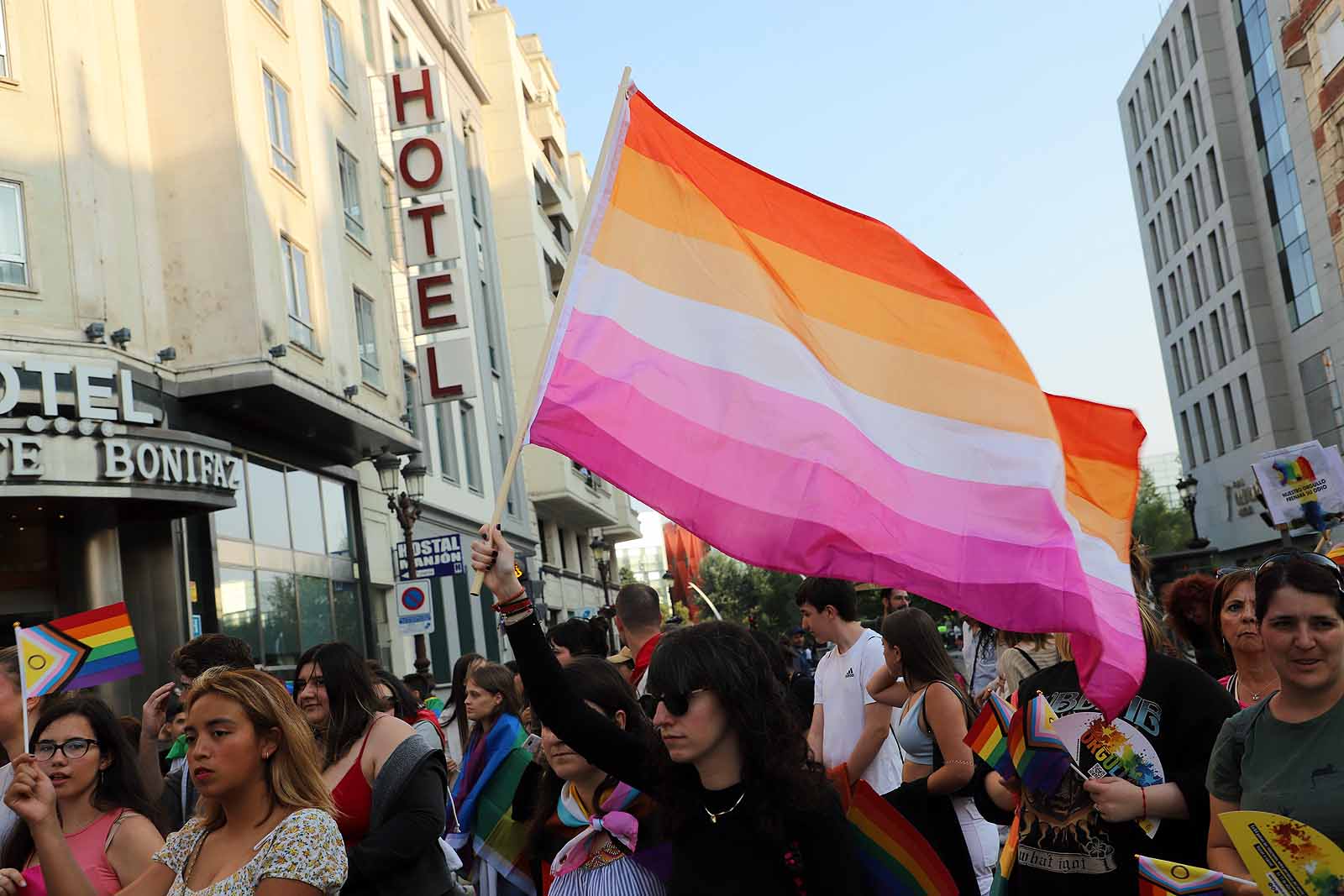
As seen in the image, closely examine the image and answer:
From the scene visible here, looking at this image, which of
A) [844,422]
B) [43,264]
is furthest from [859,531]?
[43,264]

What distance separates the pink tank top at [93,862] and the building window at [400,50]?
1039 inches

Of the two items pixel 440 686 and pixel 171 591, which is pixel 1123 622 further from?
pixel 440 686

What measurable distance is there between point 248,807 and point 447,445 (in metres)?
26.5

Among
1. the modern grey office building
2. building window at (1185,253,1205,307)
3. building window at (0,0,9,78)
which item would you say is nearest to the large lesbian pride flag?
building window at (0,0,9,78)

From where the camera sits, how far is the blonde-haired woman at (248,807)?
12.8 feet

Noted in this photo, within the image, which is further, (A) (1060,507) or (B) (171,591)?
(B) (171,591)

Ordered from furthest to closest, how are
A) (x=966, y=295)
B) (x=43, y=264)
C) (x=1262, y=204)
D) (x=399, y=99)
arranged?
(x=1262, y=204), (x=399, y=99), (x=43, y=264), (x=966, y=295)

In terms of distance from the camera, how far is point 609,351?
16.6 feet

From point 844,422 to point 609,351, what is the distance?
37.0 inches

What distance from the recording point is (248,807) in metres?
4.07

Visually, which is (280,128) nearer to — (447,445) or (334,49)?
(334,49)

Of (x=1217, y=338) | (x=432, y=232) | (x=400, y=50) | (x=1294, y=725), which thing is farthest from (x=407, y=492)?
(x=1217, y=338)

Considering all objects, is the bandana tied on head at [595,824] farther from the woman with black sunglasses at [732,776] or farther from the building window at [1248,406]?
the building window at [1248,406]

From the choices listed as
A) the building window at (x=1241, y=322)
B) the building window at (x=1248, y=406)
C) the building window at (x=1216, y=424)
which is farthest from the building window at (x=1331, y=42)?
the building window at (x=1216, y=424)
